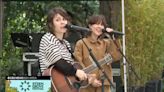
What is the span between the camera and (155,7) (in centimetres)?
609

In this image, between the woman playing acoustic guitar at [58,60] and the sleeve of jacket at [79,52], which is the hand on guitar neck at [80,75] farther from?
the sleeve of jacket at [79,52]

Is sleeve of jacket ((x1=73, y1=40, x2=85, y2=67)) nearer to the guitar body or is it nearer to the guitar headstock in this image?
the guitar headstock

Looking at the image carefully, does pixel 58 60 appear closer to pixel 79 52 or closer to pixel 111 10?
pixel 79 52

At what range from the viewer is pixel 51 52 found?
4.04 meters

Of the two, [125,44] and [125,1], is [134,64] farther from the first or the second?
[125,1]

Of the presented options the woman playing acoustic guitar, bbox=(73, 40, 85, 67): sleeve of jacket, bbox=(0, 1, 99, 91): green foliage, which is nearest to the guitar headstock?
bbox=(73, 40, 85, 67): sleeve of jacket

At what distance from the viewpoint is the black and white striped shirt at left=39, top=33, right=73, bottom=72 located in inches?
159

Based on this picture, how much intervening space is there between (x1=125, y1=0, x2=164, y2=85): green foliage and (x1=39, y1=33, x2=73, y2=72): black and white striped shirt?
204 centimetres

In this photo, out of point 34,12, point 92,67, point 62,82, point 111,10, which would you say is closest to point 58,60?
point 62,82

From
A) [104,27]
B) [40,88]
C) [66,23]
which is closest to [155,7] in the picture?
[104,27]

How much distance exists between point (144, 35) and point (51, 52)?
7.46ft

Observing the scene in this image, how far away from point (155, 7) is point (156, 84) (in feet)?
3.22

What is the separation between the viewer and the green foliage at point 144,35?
6020mm

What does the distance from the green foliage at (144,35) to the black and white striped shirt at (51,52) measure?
2040 mm
